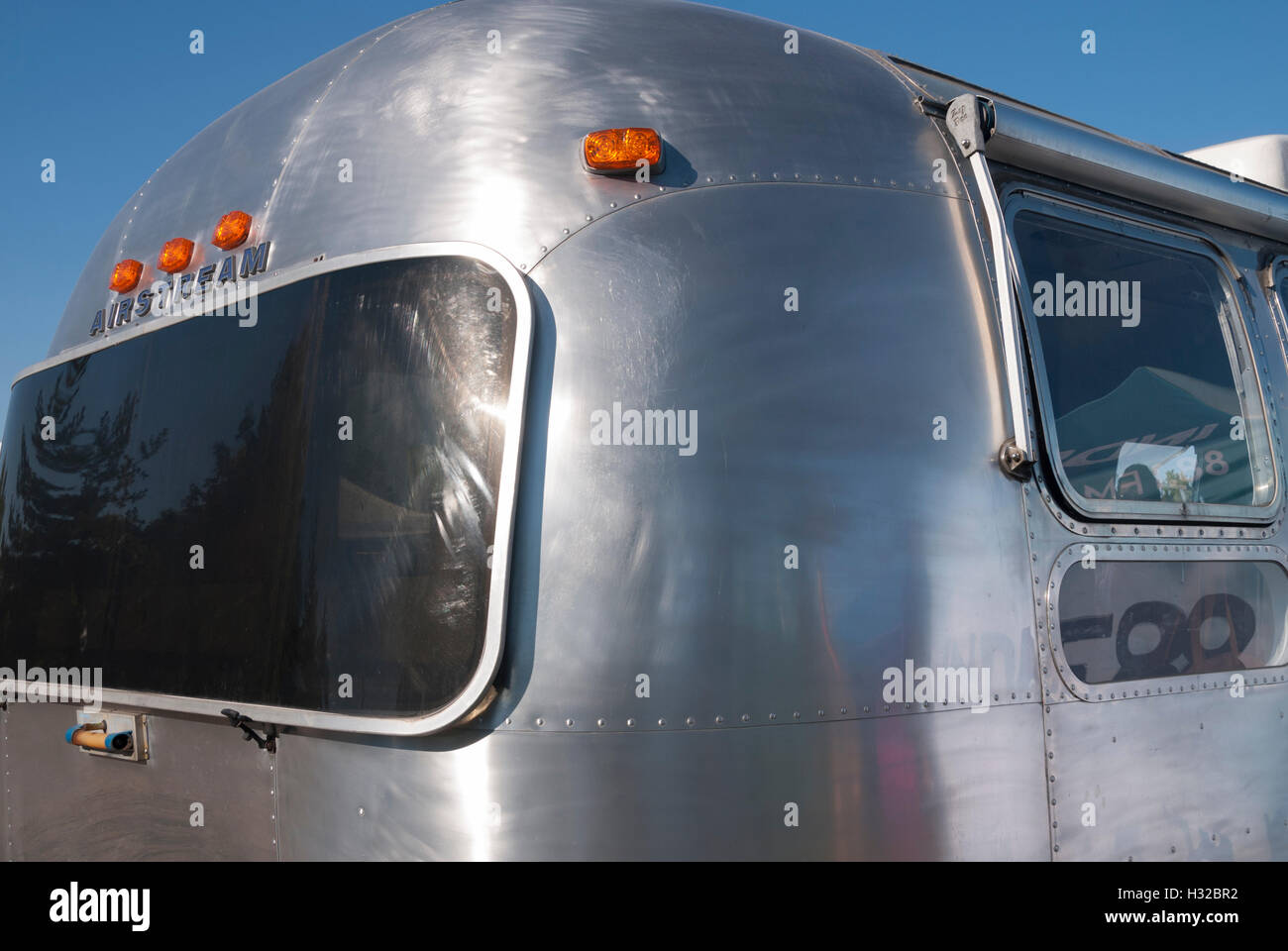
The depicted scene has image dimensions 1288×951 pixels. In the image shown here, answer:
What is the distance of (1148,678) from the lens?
2.71m

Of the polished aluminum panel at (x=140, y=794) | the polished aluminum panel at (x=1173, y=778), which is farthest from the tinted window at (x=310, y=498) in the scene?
the polished aluminum panel at (x=1173, y=778)

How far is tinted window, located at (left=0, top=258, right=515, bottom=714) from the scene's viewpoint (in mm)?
2154

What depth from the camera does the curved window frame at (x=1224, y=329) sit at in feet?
8.51

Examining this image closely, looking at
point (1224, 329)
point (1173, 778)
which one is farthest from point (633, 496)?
point (1224, 329)

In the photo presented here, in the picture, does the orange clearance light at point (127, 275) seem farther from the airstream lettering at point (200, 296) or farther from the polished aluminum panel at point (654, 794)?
the polished aluminum panel at point (654, 794)

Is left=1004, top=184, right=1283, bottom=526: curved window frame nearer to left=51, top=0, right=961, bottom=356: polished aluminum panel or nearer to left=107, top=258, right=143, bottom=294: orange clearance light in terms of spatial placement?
left=51, top=0, right=961, bottom=356: polished aluminum panel

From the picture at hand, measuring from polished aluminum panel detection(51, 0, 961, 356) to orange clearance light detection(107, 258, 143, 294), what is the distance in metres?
0.29

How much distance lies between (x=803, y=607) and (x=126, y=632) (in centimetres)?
169

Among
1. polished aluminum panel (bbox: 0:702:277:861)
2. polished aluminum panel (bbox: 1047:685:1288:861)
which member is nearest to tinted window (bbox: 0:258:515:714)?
polished aluminum panel (bbox: 0:702:277:861)

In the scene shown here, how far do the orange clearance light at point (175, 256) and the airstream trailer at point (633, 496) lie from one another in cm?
2

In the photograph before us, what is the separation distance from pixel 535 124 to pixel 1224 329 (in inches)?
87.5
